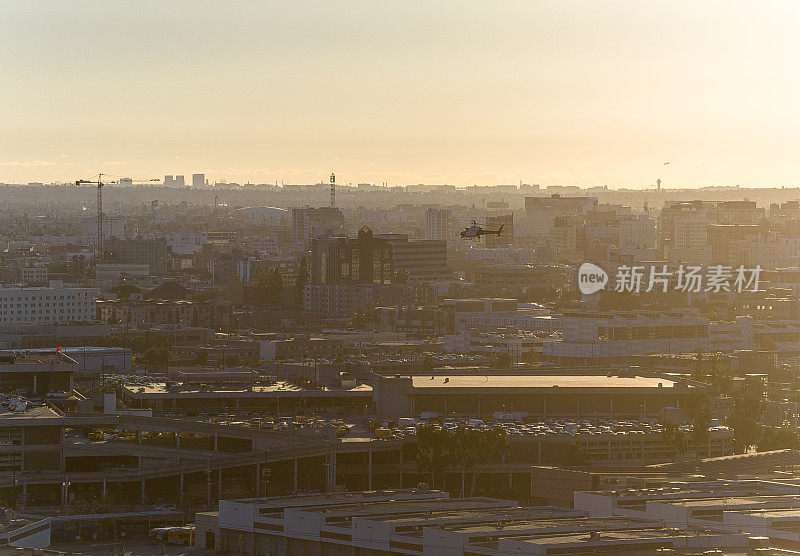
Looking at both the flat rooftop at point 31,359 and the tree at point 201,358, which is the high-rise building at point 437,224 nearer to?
the tree at point 201,358

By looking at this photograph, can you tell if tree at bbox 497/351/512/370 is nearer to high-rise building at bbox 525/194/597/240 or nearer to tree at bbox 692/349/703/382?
tree at bbox 692/349/703/382

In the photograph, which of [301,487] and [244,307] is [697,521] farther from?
[244,307]

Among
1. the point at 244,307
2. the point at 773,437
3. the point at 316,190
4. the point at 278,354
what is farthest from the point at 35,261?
the point at 316,190

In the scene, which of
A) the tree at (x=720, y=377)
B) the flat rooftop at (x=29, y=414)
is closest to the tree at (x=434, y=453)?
the flat rooftop at (x=29, y=414)

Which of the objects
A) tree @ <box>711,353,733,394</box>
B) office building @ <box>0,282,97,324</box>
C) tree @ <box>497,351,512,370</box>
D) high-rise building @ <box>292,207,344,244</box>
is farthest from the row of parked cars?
high-rise building @ <box>292,207,344,244</box>

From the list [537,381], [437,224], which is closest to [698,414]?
[537,381]
